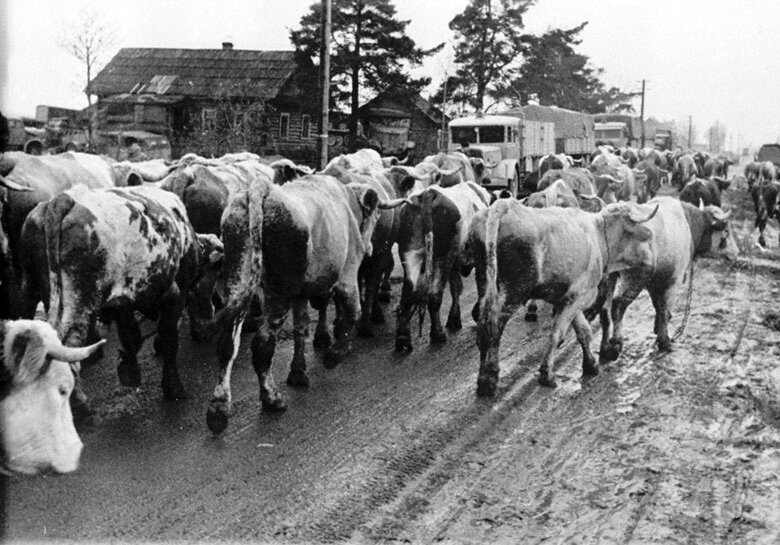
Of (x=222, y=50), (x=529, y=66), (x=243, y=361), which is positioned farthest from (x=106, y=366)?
(x=222, y=50)

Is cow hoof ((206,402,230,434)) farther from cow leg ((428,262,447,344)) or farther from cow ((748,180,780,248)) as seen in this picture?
cow ((748,180,780,248))

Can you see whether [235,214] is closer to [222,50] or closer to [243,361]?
[243,361]

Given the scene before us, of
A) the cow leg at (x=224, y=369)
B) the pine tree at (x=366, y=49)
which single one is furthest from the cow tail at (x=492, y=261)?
the pine tree at (x=366, y=49)

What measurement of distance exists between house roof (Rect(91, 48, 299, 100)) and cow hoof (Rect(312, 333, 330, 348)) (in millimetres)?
26749

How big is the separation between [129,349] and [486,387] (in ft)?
10.4

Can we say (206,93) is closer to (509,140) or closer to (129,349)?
(509,140)

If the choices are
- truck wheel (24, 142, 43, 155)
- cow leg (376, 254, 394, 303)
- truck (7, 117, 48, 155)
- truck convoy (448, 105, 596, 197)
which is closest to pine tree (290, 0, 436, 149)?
truck convoy (448, 105, 596, 197)

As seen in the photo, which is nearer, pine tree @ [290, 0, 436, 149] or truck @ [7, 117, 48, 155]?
truck @ [7, 117, 48, 155]

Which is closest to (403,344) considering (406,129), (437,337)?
(437,337)

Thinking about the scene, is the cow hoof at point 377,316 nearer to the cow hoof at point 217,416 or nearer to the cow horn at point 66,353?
the cow hoof at point 217,416

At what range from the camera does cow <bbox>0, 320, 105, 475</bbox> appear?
3674mm

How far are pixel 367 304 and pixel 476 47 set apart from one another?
6990mm

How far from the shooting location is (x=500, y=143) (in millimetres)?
27844

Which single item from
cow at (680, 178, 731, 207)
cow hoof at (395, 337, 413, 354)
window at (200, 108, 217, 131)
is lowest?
cow hoof at (395, 337, 413, 354)
